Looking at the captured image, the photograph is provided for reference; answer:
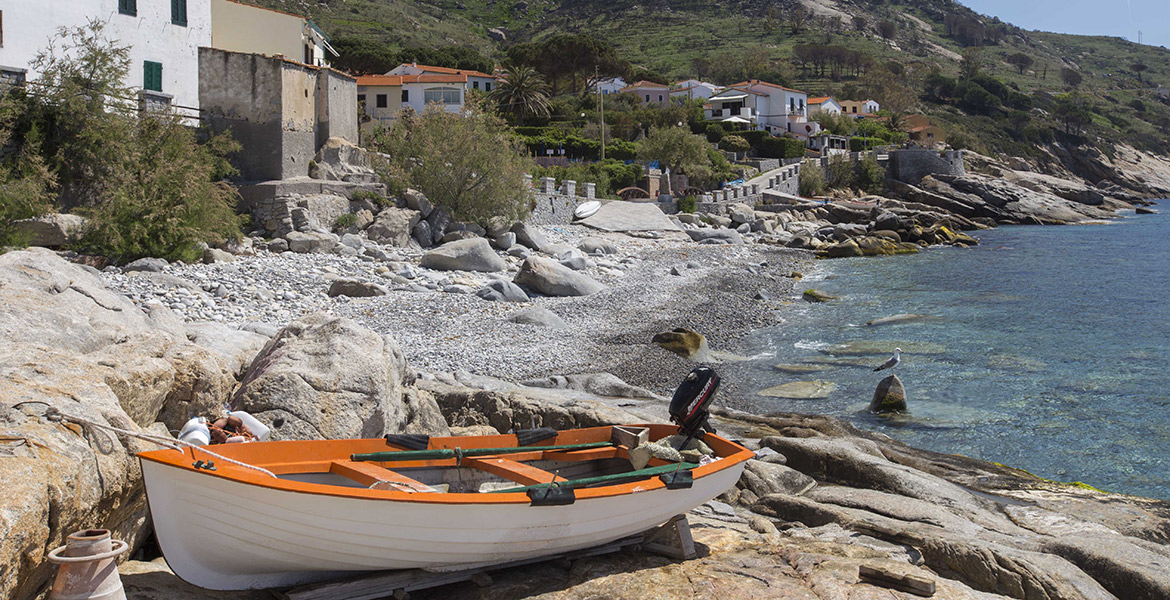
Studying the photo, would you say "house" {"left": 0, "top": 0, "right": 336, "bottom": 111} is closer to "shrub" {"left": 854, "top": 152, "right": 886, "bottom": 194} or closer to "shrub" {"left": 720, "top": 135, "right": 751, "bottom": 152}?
"shrub" {"left": 720, "top": 135, "right": 751, "bottom": 152}

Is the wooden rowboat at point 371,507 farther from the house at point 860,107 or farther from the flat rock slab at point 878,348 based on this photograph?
the house at point 860,107

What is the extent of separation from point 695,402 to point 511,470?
188 cm

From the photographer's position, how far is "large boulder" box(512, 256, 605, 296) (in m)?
22.4

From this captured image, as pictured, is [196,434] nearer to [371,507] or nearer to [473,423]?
[371,507]

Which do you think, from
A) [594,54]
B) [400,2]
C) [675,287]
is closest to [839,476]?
[675,287]

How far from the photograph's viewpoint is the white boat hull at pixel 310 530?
4.97 metres

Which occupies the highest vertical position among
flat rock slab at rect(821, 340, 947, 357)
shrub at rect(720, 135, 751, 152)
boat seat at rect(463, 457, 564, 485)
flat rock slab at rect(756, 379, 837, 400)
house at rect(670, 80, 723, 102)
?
house at rect(670, 80, 723, 102)

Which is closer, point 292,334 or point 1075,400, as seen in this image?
point 292,334

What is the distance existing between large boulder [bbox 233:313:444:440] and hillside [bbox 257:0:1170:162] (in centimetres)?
8702

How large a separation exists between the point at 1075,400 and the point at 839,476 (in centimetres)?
773

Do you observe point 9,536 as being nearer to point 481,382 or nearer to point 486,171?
point 481,382

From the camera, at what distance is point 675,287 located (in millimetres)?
26688

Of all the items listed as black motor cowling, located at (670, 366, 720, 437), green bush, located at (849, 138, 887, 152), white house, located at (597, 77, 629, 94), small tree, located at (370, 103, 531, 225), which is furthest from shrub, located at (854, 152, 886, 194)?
black motor cowling, located at (670, 366, 720, 437)

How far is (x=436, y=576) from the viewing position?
5.64 meters
